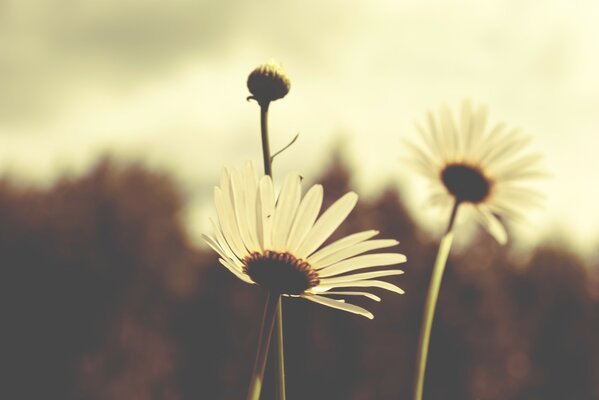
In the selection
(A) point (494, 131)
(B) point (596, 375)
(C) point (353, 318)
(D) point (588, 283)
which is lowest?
(A) point (494, 131)

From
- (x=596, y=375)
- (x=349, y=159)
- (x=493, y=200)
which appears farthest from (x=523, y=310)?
(x=493, y=200)

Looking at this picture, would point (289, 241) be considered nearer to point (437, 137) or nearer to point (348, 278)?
point (348, 278)

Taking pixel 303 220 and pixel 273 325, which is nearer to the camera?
pixel 273 325

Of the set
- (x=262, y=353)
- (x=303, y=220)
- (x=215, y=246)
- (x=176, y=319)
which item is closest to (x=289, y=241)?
(x=303, y=220)

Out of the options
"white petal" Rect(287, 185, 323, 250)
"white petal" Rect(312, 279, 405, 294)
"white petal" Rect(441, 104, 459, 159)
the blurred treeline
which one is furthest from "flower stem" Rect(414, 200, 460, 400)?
the blurred treeline

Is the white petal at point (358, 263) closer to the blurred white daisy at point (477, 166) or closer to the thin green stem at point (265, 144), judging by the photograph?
the thin green stem at point (265, 144)

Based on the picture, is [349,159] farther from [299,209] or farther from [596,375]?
[299,209]
